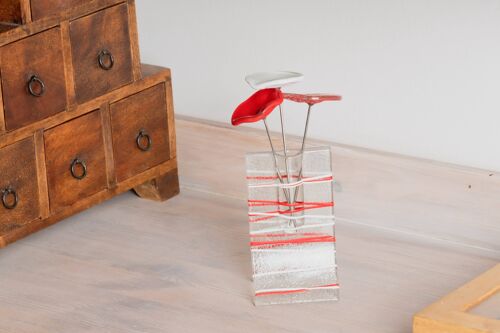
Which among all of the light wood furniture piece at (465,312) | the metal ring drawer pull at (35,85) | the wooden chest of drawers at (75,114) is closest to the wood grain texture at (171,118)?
the wooden chest of drawers at (75,114)

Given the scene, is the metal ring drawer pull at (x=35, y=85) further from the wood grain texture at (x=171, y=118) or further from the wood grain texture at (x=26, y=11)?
the wood grain texture at (x=171, y=118)

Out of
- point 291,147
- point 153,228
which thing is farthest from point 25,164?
point 291,147

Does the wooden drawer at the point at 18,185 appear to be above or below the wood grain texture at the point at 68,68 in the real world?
below

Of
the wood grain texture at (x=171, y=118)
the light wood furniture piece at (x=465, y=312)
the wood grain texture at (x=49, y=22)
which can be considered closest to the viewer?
the light wood furniture piece at (x=465, y=312)

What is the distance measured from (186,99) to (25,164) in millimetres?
823

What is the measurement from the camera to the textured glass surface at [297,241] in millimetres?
2008

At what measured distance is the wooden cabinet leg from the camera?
8.14ft

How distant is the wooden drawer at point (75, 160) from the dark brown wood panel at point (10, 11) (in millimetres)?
229

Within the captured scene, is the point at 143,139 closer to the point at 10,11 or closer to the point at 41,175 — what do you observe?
the point at 41,175

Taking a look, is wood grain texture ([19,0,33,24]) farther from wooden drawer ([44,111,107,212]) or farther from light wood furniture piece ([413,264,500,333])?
light wood furniture piece ([413,264,500,333])

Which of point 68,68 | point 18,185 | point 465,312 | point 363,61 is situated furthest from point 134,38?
point 465,312

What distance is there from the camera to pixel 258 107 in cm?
198

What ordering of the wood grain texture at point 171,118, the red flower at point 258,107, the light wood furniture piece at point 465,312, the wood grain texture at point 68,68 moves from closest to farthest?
the light wood furniture piece at point 465,312 → the red flower at point 258,107 → the wood grain texture at point 68,68 → the wood grain texture at point 171,118

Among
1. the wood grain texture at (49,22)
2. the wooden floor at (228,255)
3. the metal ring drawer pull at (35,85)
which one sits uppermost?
the wood grain texture at (49,22)
